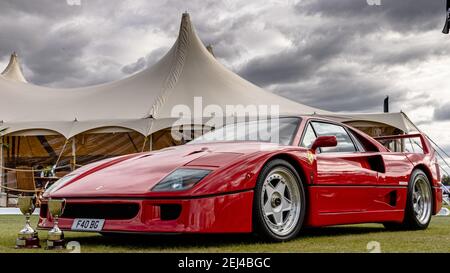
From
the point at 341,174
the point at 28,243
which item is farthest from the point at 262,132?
the point at 28,243

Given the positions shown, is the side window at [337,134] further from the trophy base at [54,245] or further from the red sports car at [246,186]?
the trophy base at [54,245]

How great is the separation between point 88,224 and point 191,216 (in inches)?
31.0

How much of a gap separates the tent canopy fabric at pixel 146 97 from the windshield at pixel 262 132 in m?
10.5

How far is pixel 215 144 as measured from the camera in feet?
16.9

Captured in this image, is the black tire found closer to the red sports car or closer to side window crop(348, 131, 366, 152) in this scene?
the red sports car

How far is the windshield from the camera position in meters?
5.24

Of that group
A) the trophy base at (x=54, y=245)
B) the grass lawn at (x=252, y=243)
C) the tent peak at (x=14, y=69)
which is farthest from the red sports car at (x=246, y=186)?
the tent peak at (x=14, y=69)

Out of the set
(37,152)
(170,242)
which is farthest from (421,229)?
(37,152)

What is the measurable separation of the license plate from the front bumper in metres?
0.05

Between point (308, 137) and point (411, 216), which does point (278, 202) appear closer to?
point (308, 137)

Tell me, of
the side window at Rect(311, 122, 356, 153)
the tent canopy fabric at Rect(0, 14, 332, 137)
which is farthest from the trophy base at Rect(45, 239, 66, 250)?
the tent canopy fabric at Rect(0, 14, 332, 137)

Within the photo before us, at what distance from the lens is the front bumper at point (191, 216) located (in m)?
4.06

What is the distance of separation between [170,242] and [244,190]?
74cm
